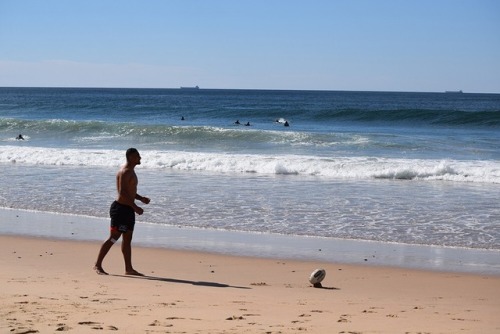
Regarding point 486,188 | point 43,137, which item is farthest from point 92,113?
point 486,188

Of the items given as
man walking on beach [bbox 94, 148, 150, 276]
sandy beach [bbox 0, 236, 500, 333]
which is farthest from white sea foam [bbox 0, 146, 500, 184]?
man walking on beach [bbox 94, 148, 150, 276]

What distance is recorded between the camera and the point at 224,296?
709cm

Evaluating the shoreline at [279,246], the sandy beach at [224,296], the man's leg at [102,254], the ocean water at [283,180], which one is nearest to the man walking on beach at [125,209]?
the man's leg at [102,254]

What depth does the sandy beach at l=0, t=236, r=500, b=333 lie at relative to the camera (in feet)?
19.4

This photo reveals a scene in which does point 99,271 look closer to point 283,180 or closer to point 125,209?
point 125,209

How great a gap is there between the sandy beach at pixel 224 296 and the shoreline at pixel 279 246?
408 millimetres

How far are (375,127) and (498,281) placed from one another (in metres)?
33.2

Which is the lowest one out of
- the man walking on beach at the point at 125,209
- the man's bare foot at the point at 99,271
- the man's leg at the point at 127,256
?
the man's bare foot at the point at 99,271

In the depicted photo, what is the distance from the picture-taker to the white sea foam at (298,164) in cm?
1962

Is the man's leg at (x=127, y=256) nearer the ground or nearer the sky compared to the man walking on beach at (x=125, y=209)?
nearer the ground

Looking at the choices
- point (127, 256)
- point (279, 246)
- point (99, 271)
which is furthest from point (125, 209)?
point (279, 246)

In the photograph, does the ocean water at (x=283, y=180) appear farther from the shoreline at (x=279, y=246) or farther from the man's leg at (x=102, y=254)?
the man's leg at (x=102, y=254)

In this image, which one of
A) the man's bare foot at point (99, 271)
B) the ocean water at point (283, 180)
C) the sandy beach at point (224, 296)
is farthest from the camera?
the ocean water at point (283, 180)

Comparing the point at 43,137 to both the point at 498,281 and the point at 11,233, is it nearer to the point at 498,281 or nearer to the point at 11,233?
the point at 11,233
